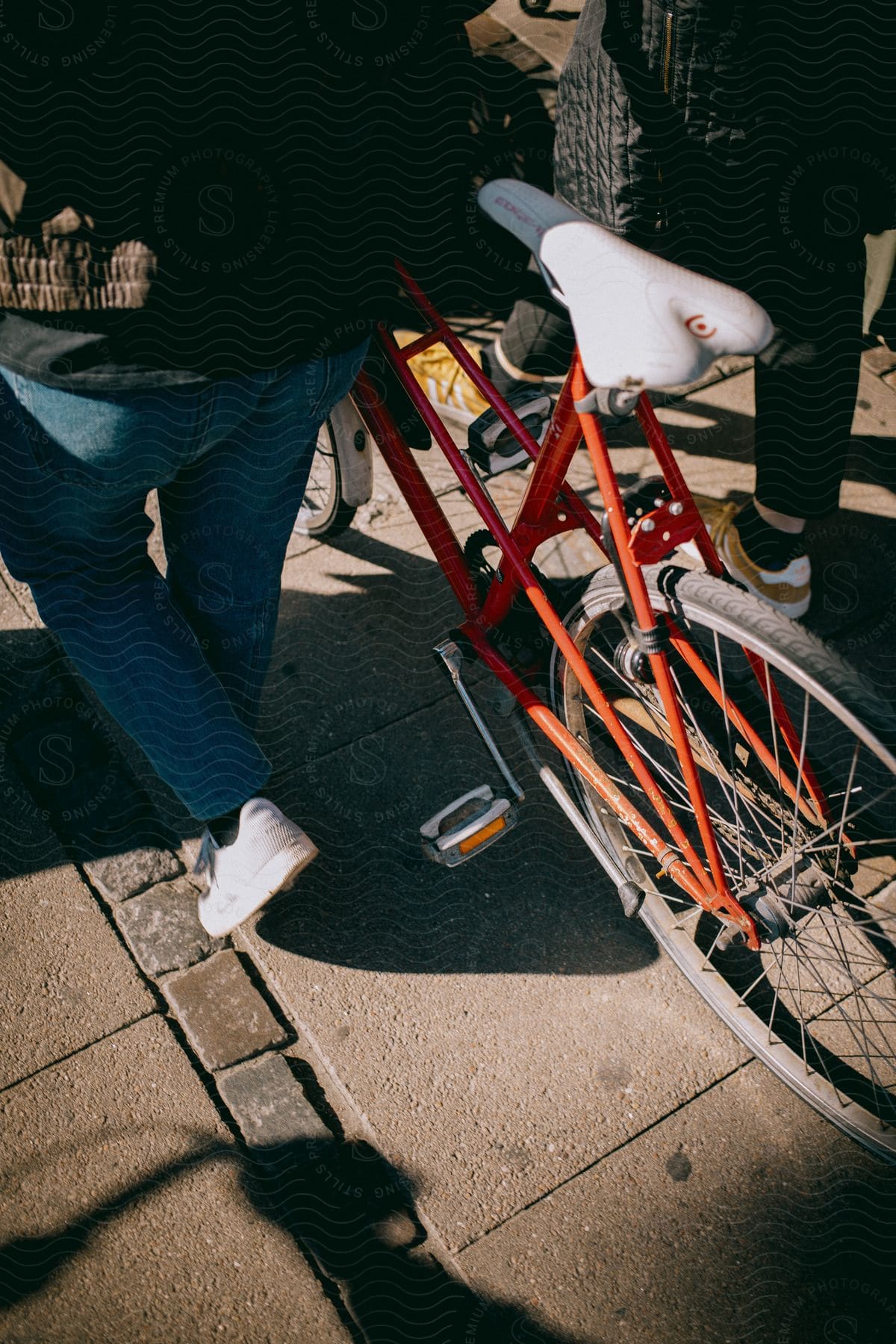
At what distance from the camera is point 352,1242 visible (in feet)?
6.58

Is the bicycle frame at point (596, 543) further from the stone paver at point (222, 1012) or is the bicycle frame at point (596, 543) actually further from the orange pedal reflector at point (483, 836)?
the stone paver at point (222, 1012)

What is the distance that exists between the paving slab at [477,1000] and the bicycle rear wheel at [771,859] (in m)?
0.14

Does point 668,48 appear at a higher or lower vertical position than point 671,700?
higher

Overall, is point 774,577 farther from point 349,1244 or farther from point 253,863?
point 349,1244

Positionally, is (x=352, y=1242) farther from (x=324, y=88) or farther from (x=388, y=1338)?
(x=324, y=88)

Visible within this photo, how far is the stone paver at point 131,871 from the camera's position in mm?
2486

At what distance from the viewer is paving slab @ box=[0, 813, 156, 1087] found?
2258 mm

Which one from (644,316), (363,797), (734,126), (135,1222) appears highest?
(734,126)

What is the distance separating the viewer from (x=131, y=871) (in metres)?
2.52

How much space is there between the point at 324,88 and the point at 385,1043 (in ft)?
6.03

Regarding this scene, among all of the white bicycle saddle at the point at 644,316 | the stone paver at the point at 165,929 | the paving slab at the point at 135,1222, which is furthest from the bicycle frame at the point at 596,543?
the paving slab at the point at 135,1222

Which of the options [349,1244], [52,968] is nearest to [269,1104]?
[349,1244]

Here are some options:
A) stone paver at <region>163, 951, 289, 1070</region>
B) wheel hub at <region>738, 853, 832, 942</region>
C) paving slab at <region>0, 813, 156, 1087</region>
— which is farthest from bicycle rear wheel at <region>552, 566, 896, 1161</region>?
paving slab at <region>0, 813, 156, 1087</region>

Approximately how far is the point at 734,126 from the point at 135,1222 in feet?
8.24
